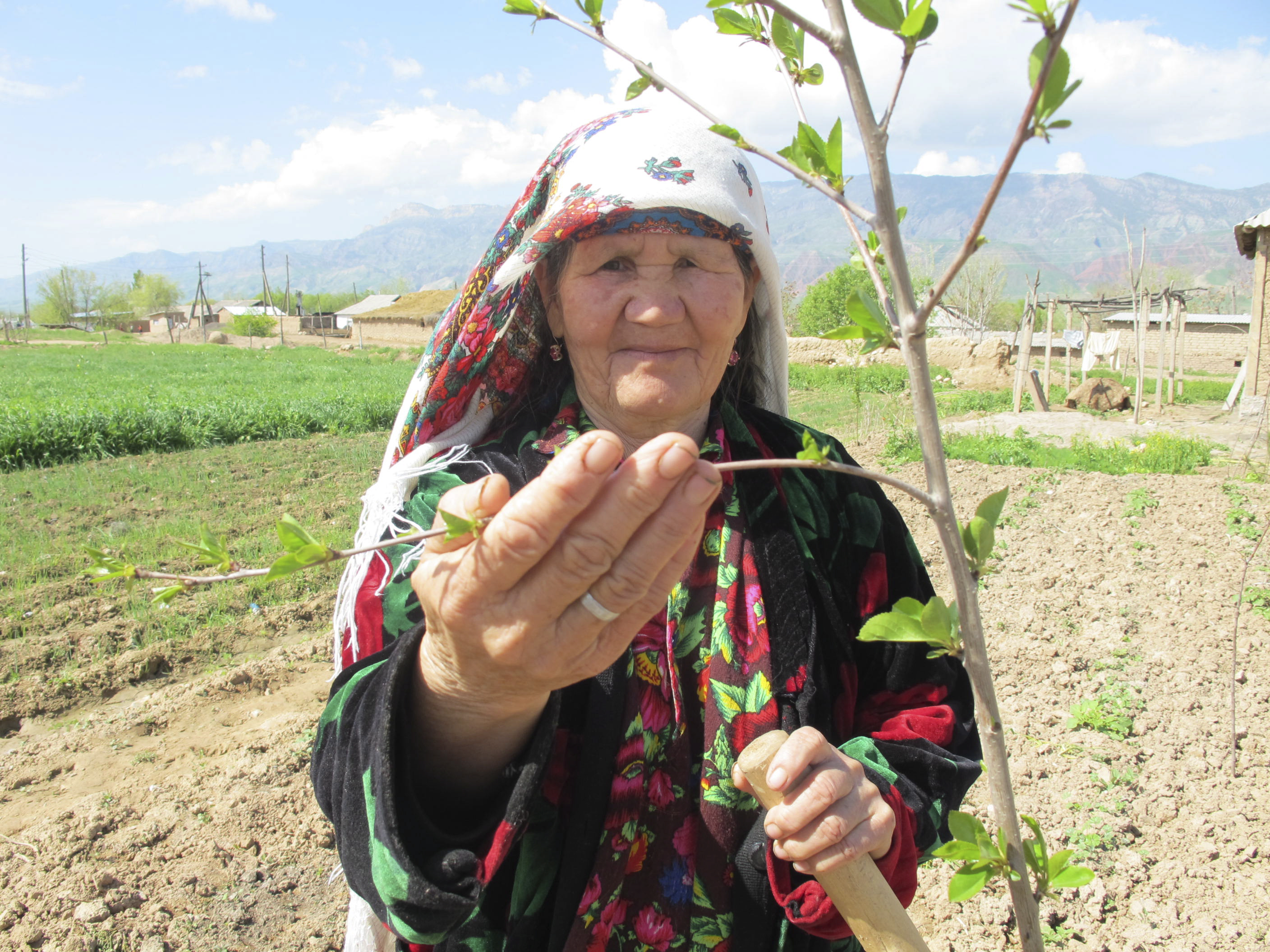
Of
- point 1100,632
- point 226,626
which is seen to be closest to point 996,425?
point 1100,632

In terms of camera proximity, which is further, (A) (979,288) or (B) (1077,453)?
(A) (979,288)

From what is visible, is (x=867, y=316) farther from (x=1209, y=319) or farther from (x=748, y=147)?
(x=1209, y=319)

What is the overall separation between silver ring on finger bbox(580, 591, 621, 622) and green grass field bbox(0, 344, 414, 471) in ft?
44.8

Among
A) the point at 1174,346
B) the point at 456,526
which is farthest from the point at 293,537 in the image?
the point at 1174,346

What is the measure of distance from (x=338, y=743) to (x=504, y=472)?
2.08 ft

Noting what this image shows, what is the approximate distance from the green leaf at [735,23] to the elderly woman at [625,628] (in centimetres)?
40

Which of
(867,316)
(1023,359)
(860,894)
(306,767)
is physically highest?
(1023,359)

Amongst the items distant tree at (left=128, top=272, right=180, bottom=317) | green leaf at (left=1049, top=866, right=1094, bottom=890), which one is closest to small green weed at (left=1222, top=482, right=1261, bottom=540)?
green leaf at (left=1049, top=866, right=1094, bottom=890)

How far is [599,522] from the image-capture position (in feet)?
2.83

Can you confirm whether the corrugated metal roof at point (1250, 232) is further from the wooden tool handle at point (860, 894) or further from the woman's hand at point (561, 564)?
the woman's hand at point (561, 564)

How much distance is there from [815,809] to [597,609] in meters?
0.45

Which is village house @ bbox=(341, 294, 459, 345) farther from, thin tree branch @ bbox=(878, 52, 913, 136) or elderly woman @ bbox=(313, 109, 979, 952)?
thin tree branch @ bbox=(878, 52, 913, 136)

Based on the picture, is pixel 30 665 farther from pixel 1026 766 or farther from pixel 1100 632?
pixel 1100 632

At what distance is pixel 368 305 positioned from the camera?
96500mm
